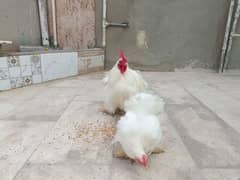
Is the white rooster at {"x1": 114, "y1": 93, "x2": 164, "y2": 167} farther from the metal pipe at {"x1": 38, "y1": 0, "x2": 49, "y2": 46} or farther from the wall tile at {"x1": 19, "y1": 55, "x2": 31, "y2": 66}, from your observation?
the metal pipe at {"x1": 38, "y1": 0, "x2": 49, "y2": 46}

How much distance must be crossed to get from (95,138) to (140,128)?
0.39m

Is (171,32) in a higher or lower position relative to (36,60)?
higher

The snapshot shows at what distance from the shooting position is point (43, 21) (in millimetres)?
2582

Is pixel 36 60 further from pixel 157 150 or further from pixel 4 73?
pixel 157 150

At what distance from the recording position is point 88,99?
1804 millimetres

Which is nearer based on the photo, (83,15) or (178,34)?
(83,15)

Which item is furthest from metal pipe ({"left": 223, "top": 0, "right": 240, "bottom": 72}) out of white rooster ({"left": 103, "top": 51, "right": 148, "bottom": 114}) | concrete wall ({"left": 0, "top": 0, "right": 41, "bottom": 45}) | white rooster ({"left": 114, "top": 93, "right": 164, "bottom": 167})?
concrete wall ({"left": 0, "top": 0, "right": 41, "bottom": 45})

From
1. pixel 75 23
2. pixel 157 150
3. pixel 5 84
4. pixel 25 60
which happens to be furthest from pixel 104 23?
pixel 157 150

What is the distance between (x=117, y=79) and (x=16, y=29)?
1.72 metres

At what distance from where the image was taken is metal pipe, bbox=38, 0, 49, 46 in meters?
2.52

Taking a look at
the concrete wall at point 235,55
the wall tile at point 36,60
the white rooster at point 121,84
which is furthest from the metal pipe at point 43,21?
the concrete wall at point 235,55

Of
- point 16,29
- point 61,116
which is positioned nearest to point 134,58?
point 16,29

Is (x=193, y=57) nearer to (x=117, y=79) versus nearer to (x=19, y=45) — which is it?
(x=117, y=79)

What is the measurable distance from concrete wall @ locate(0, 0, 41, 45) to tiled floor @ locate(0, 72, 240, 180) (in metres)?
0.76
